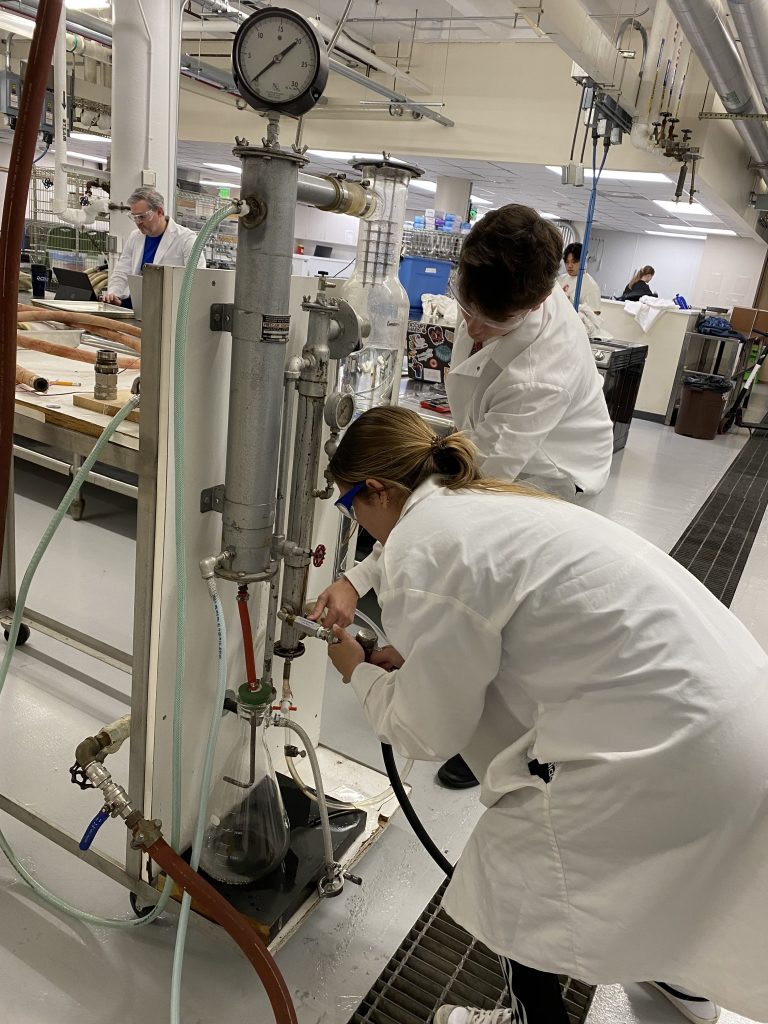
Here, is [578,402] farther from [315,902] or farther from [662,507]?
[662,507]

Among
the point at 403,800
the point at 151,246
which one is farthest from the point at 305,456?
the point at 151,246

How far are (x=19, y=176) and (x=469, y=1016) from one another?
4.93ft

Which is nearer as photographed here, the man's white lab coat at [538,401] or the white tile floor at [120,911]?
the white tile floor at [120,911]

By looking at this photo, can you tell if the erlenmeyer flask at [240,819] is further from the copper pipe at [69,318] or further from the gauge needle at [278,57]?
the copper pipe at [69,318]

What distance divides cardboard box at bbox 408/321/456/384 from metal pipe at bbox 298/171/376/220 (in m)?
1.78

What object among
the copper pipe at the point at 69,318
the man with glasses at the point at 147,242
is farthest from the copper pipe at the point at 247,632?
the man with glasses at the point at 147,242

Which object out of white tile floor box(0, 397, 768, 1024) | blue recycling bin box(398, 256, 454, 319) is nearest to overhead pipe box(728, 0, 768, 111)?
blue recycling bin box(398, 256, 454, 319)

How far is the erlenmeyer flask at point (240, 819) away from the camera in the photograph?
1.44 meters

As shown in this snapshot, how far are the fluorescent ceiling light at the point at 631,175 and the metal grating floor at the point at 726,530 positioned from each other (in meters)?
3.16

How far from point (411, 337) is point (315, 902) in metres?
2.41

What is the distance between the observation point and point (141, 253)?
4145mm

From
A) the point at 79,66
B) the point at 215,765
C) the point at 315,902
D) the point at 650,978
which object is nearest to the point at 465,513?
the point at 650,978

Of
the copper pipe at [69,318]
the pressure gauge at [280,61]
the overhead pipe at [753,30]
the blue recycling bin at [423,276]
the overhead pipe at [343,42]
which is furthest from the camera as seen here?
the overhead pipe at [343,42]

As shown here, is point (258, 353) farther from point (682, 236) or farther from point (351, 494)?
point (682, 236)
